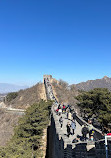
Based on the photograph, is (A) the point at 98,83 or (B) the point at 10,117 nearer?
(B) the point at 10,117

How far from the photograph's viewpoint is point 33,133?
624 inches

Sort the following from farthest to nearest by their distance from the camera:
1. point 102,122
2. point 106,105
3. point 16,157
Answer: point 106,105 → point 102,122 → point 16,157

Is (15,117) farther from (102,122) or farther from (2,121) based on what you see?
(102,122)

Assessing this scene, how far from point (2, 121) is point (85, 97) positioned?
847 inches

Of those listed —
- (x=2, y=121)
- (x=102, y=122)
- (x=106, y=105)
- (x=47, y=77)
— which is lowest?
(x=2, y=121)

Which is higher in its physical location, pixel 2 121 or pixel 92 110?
pixel 92 110

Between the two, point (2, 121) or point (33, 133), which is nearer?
point (33, 133)

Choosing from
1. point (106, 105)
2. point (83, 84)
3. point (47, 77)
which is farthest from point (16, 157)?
point (83, 84)

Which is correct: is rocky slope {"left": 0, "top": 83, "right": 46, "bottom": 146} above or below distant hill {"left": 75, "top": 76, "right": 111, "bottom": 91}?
below

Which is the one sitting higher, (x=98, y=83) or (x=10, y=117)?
(x=98, y=83)

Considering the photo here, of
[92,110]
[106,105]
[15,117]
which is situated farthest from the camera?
[15,117]

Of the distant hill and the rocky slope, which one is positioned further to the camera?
the distant hill

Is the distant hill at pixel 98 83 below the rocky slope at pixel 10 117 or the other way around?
the other way around

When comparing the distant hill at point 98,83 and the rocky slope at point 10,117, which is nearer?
the rocky slope at point 10,117
